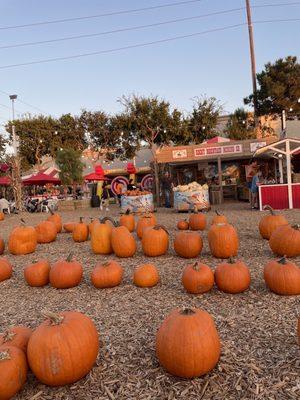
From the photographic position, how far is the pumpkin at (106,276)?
4.84 metres

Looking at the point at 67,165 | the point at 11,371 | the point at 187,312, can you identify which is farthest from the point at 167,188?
the point at 11,371

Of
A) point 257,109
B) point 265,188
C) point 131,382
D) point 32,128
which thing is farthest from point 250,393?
point 32,128

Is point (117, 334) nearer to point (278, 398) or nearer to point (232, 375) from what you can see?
point (232, 375)

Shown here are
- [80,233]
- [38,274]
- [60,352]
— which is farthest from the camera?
[80,233]

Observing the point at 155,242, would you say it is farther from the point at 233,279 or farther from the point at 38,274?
the point at 233,279

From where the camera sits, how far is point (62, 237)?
9.62 m

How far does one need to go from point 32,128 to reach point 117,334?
39173mm

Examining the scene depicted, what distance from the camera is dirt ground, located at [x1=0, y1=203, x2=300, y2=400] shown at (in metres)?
2.52

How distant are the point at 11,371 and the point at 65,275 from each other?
2.47m

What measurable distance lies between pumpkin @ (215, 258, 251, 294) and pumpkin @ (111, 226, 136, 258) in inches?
95.2

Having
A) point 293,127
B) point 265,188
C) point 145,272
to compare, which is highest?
point 293,127

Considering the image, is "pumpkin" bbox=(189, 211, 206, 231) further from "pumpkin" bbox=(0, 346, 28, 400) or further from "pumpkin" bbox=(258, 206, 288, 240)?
"pumpkin" bbox=(0, 346, 28, 400)

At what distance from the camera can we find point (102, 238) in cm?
682

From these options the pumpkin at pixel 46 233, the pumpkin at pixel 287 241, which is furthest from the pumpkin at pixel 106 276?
the pumpkin at pixel 46 233
